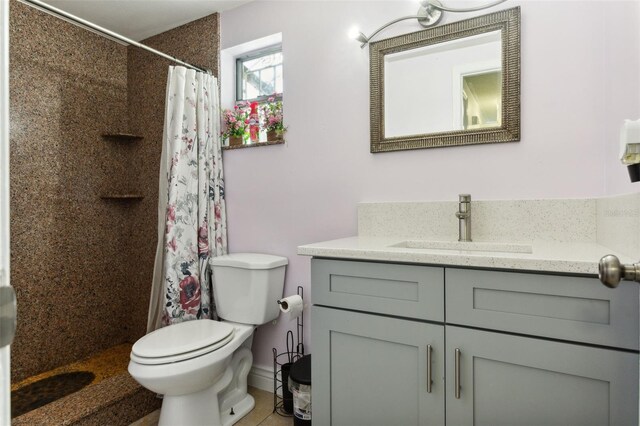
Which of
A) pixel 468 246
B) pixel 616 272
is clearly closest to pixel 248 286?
pixel 468 246

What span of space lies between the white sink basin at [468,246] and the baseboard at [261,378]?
119 centimetres

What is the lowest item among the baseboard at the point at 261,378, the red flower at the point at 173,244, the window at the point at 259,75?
the baseboard at the point at 261,378

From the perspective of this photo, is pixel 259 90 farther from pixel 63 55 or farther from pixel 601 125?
pixel 601 125

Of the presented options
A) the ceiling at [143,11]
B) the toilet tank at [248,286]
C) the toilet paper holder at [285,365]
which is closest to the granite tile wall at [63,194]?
the ceiling at [143,11]

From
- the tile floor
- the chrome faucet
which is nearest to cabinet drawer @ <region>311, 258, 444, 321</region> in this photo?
the chrome faucet

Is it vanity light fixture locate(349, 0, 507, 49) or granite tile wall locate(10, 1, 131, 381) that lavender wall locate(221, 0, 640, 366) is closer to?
vanity light fixture locate(349, 0, 507, 49)

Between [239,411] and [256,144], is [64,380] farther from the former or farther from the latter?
[256,144]

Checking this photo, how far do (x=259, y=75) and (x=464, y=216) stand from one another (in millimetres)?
1628

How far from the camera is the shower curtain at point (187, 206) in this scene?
6.79ft

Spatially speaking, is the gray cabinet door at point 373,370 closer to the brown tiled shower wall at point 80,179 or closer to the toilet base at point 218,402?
the toilet base at point 218,402

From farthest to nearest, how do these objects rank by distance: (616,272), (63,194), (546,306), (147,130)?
(147,130) < (63,194) < (546,306) < (616,272)

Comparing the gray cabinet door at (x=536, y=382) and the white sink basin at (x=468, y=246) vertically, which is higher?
the white sink basin at (x=468, y=246)

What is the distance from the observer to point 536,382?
102 centimetres

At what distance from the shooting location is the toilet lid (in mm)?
1573
